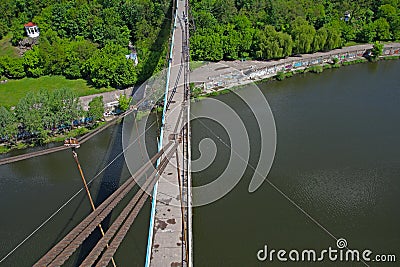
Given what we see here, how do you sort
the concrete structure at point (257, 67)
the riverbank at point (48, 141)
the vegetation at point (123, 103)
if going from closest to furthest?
the riverbank at point (48, 141) < the vegetation at point (123, 103) < the concrete structure at point (257, 67)

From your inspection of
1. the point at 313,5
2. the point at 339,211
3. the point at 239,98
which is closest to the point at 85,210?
the point at 339,211

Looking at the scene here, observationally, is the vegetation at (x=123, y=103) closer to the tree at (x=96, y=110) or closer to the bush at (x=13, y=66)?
the tree at (x=96, y=110)

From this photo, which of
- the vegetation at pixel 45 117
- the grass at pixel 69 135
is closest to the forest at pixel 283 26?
the vegetation at pixel 45 117

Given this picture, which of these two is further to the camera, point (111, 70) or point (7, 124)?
point (111, 70)

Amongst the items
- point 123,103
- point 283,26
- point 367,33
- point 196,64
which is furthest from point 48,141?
point 367,33

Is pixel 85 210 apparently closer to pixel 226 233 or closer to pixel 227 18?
pixel 226 233

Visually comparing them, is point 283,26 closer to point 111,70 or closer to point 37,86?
point 111,70
